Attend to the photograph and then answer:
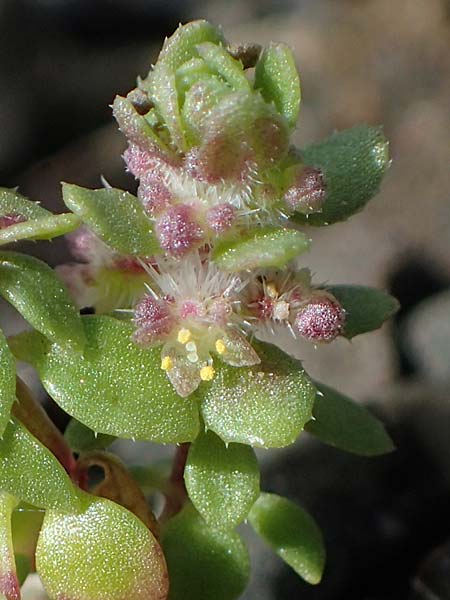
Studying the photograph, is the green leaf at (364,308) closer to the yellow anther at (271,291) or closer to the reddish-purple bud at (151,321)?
the yellow anther at (271,291)

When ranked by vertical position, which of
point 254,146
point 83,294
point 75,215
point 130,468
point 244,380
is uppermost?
point 254,146

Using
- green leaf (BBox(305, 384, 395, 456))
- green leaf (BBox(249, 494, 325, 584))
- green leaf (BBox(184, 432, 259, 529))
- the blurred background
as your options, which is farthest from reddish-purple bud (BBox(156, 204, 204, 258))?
the blurred background

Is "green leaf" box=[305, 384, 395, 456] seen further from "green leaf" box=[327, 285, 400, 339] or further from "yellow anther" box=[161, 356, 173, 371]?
"yellow anther" box=[161, 356, 173, 371]

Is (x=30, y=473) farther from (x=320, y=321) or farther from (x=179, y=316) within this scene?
(x=320, y=321)

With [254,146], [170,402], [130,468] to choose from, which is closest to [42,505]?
[170,402]

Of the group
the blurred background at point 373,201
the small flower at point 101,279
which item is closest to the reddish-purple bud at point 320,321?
the small flower at point 101,279

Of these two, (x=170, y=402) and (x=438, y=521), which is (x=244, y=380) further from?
(x=438, y=521)
